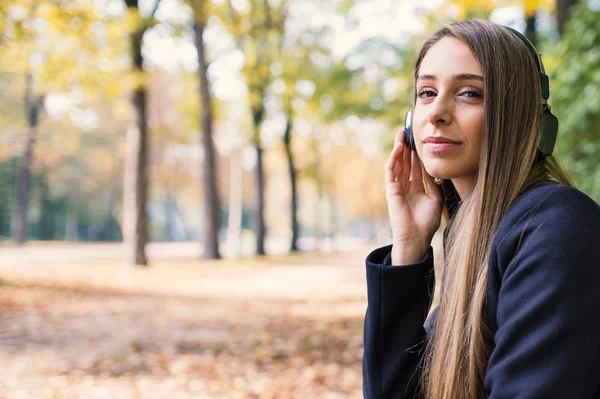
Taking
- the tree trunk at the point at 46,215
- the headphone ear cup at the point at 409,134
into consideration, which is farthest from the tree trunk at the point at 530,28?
the tree trunk at the point at 46,215

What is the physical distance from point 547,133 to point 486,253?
14.0 inches

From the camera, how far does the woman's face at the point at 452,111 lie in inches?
57.0

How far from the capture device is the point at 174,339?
6.72m

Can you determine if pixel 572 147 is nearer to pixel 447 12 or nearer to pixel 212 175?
pixel 447 12

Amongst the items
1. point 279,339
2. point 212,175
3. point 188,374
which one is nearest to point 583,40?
point 279,339

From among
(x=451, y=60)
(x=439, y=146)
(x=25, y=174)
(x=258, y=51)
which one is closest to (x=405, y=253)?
(x=439, y=146)

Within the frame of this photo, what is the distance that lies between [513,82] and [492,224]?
36 centimetres

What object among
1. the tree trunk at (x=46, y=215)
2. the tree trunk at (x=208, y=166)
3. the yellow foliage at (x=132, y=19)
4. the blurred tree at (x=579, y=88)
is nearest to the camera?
the blurred tree at (x=579, y=88)

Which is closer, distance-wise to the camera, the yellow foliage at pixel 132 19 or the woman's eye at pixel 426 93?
the woman's eye at pixel 426 93

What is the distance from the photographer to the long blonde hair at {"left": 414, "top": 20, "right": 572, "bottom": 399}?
1361 mm

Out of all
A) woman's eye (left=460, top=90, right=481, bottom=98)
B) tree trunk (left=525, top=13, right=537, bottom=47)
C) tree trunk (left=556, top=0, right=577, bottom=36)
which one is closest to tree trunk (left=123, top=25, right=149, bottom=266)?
tree trunk (left=525, top=13, right=537, bottom=47)

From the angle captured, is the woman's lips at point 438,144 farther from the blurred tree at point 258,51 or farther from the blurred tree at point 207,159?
the blurred tree at point 207,159

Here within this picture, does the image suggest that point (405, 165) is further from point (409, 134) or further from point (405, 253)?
point (405, 253)

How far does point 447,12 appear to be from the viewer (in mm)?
9164
